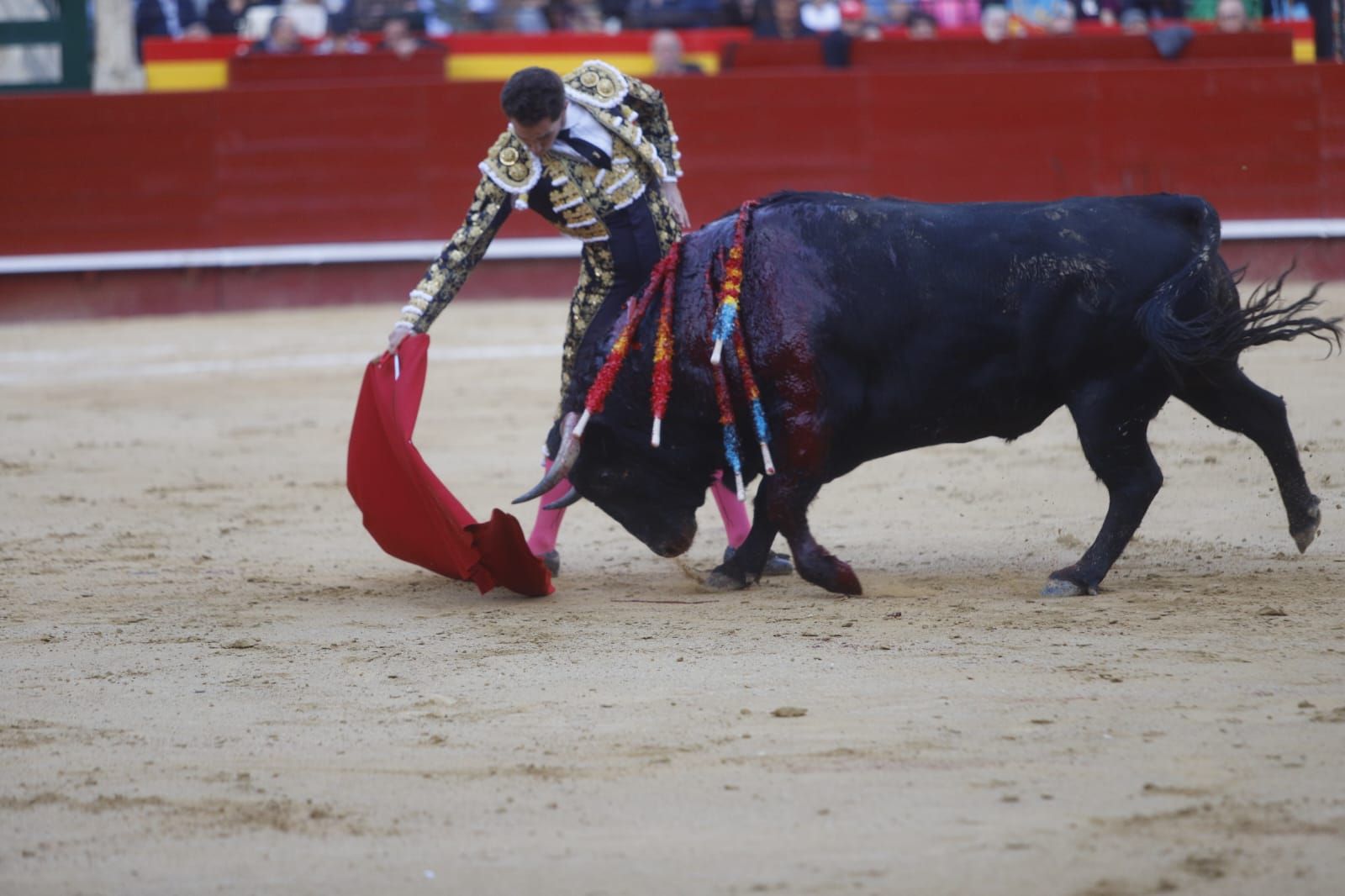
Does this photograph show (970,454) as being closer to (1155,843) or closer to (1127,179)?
(1155,843)

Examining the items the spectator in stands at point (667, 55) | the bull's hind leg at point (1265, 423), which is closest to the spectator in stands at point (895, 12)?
the spectator in stands at point (667, 55)

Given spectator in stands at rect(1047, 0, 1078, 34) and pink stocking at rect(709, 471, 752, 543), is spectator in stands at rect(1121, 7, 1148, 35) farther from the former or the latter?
pink stocking at rect(709, 471, 752, 543)

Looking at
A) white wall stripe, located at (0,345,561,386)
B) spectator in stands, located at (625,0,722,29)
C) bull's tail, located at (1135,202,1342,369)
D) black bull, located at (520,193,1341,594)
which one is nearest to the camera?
bull's tail, located at (1135,202,1342,369)

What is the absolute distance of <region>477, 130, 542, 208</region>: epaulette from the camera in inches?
147

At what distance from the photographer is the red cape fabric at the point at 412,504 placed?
12.5 ft

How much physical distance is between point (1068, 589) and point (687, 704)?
106 centimetres

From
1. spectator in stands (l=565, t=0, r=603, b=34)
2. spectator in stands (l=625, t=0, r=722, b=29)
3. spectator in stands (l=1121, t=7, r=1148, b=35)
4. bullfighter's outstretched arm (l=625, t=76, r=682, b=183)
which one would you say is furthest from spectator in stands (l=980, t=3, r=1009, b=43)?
bullfighter's outstretched arm (l=625, t=76, r=682, b=183)

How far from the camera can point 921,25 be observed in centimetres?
1001

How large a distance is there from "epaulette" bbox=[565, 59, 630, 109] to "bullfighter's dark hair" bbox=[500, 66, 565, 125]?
0.18 meters

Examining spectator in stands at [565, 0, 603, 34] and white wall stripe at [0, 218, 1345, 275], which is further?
spectator in stands at [565, 0, 603, 34]

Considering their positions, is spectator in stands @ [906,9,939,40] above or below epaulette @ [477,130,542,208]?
below

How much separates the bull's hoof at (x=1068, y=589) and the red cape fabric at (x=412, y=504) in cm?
110

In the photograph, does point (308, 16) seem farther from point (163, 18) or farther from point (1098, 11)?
point (1098, 11)

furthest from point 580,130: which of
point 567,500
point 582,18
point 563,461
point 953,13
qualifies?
point 953,13
